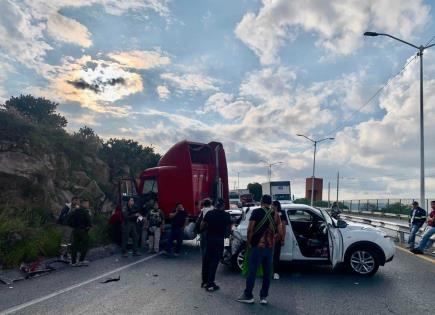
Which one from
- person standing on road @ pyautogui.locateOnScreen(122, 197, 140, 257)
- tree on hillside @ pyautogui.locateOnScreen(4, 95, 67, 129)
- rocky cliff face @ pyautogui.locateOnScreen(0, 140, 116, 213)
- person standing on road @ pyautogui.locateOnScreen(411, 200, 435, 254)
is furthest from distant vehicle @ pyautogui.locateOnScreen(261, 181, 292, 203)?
person standing on road @ pyautogui.locateOnScreen(122, 197, 140, 257)

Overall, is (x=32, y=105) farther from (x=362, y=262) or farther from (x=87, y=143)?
(x=362, y=262)

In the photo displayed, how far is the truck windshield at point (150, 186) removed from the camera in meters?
16.5

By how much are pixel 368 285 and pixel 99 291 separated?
5257 millimetres

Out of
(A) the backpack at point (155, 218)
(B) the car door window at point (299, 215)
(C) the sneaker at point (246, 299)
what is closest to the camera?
(C) the sneaker at point (246, 299)

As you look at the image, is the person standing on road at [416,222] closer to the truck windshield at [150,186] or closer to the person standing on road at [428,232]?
the person standing on road at [428,232]

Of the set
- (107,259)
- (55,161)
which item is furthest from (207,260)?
(55,161)

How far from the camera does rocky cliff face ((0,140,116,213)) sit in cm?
1808

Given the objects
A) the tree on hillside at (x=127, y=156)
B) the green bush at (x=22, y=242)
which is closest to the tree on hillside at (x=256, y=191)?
the tree on hillside at (x=127, y=156)

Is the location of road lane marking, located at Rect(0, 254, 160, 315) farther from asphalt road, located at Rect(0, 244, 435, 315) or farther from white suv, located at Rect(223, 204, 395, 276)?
white suv, located at Rect(223, 204, 395, 276)

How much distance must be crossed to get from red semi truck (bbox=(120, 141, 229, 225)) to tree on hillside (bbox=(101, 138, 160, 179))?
738 inches

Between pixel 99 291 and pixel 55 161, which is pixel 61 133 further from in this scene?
pixel 99 291

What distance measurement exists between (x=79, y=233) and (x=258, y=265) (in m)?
5.94

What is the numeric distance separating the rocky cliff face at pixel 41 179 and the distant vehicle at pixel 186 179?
4668mm

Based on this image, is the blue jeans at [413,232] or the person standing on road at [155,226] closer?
the person standing on road at [155,226]
